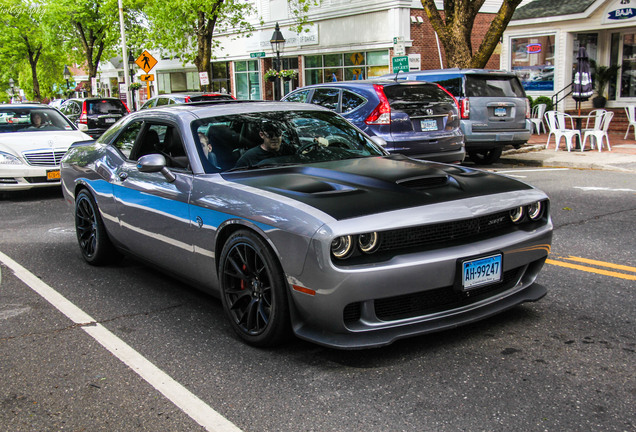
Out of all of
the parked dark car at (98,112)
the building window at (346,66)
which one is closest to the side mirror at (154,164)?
the parked dark car at (98,112)

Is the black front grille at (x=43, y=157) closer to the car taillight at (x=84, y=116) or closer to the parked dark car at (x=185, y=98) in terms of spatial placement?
the parked dark car at (x=185, y=98)

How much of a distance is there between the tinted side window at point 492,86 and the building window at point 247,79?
74.8 ft

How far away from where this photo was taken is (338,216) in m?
3.67

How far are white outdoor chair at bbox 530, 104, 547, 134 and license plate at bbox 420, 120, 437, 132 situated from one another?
9.86m

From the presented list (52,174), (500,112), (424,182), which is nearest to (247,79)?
(500,112)

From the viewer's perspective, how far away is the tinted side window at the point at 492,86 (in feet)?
44.9

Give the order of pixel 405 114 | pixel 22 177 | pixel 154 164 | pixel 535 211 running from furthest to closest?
pixel 405 114
pixel 22 177
pixel 154 164
pixel 535 211

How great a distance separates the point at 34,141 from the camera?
11.3 m

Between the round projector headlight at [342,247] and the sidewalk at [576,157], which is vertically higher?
the round projector headlight at [342,247]

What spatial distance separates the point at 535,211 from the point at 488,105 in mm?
9648

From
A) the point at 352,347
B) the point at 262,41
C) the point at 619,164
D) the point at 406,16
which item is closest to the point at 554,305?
the point at 352,347

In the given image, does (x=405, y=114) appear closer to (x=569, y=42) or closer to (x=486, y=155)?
(x=486, y=155)

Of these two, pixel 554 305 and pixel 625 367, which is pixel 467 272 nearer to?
pixel 625 367

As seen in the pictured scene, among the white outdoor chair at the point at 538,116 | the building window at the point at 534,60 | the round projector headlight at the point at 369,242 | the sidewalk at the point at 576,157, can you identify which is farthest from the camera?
the building window at the point at 534,60
